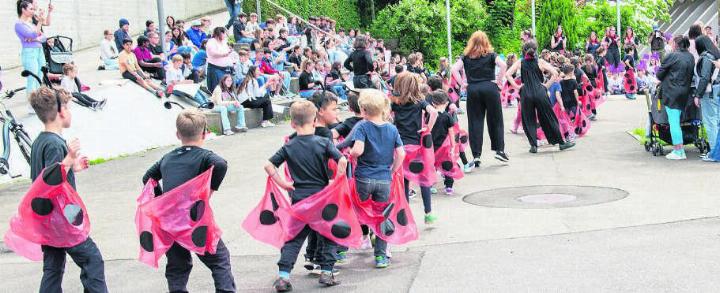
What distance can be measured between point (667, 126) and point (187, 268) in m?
8.92

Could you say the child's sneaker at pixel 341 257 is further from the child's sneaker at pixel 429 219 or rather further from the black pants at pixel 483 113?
the black pants at pixel 483 113

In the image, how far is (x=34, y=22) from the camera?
16812 millimetres

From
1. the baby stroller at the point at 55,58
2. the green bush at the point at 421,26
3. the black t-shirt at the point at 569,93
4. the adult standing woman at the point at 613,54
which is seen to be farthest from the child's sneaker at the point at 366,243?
the green bush at the point at 421,26

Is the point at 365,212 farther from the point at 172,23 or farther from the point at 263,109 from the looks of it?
the point at 172,23

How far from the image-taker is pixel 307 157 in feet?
23.6

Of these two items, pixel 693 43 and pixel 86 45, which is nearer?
pixel 693 43

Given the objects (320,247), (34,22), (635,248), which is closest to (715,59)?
(635,248)

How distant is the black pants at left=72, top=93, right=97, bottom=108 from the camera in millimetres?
16814

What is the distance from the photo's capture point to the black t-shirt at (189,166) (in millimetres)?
6457

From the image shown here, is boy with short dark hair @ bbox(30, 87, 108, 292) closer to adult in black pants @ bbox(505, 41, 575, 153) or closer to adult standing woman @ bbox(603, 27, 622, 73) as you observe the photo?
adult in black pants @ bbox(505, 41, 575, 153)

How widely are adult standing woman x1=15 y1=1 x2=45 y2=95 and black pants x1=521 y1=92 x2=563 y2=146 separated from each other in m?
7.66

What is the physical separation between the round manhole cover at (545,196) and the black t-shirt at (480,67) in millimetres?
2427

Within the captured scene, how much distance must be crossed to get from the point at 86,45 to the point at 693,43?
759 inches

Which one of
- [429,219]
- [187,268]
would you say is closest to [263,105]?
[429,219]
